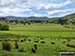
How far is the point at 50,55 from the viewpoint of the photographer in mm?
31656

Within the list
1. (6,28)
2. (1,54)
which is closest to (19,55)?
(1,54)

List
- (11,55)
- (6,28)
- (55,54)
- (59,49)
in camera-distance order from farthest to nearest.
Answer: (6,28) < (59,49) < (55,54) < (11,55)

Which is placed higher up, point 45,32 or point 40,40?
point 40,40

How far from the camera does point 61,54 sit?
33.7 meters

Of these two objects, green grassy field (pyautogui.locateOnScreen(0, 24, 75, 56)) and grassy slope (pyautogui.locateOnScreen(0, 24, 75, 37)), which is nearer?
green grassy field (pyautogui.locateOnScreen(0, 24, 75, 56))

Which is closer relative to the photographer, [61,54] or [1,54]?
[1,54]

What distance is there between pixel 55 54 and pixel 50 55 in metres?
2.16

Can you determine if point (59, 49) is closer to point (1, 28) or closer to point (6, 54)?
point (6, 54)

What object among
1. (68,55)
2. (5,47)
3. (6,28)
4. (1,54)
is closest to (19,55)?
(1,54)

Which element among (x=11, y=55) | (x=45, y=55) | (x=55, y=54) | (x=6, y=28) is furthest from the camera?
(x=6, y=28)

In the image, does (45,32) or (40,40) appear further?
(45,32)

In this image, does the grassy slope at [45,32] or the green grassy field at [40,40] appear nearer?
the green grassy field at [40,40]

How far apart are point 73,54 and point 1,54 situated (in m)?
19.0

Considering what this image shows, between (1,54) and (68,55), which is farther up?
(1,54)
